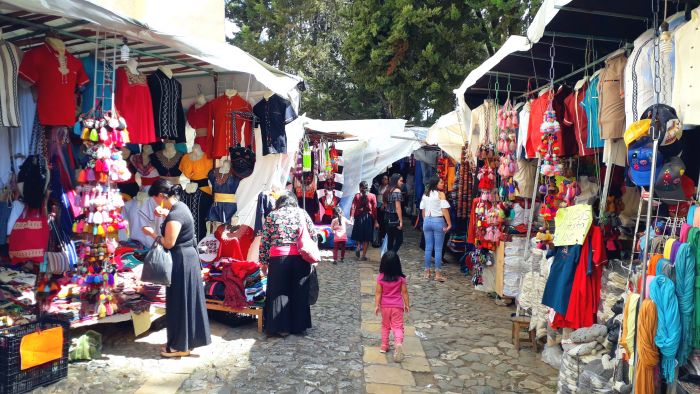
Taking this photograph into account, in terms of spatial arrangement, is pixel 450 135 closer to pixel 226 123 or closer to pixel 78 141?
pixel 226 123

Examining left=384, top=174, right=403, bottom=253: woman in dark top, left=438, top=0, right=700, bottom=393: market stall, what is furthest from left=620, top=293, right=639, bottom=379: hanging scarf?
left=384, top=174, right=403, bottom=253: woman in dark top

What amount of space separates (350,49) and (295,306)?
11.9 metres

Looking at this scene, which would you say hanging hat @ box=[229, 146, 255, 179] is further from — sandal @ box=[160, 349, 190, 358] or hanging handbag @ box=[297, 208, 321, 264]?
sandal @ box=[160, 349, 190, 358]

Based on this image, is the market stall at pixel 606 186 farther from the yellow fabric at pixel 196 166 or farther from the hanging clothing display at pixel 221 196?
the yellow fabric at pixel 196 166

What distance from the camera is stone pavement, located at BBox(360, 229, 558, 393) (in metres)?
4.89

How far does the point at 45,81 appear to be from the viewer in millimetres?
4738

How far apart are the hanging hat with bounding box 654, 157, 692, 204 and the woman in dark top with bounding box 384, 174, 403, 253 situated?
626 cm

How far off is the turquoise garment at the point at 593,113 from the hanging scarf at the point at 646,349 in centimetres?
166

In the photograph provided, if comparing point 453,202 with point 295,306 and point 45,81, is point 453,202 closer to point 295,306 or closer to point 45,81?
point 295,306

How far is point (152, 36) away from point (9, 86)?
4.01 feet

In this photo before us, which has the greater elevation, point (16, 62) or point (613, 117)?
point (16, 62)

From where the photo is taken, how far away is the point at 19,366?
4.13 metres

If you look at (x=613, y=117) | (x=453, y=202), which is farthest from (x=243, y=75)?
(x=453, y=202)

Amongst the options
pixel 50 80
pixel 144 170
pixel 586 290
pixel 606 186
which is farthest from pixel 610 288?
pixel 144 170
